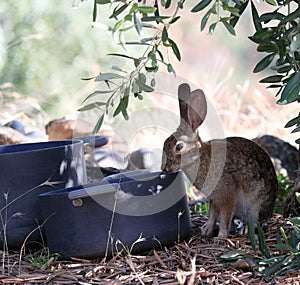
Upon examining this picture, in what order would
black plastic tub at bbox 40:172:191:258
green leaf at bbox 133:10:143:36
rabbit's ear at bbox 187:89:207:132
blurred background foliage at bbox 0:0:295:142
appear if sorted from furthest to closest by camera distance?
1. blurred background foliage at bbox 0:0:295:142
2. rabbit's ear at bbox 187:89:207:132
3. black plastic tub at bbox 40:172:191:258
4. green leaf at bbox 133:10:143:36

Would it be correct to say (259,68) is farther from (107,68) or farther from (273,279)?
(107,68)

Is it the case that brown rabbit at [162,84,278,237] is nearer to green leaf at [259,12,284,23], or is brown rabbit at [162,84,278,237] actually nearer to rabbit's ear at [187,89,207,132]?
rabbit's ear at [187,89,207,132]

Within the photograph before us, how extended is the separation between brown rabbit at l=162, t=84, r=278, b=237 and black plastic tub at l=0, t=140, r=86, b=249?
2.03 ft

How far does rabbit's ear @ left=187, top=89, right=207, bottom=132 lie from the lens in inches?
150

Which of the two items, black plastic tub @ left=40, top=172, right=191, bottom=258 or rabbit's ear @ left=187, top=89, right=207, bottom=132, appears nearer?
black plastic tub @ left=40, top=172, right=191, bottom=258

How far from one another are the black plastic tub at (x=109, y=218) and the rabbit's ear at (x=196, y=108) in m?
0.53

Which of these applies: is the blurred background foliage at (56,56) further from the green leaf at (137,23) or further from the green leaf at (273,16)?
the green leaf at (137,23)

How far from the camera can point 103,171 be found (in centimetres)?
492

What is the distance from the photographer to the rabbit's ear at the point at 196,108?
380cm

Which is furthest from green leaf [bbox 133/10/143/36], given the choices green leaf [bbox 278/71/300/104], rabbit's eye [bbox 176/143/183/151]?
rabbit's eye [bbox 176/143/183/151]

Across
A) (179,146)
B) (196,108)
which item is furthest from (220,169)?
(196,108)

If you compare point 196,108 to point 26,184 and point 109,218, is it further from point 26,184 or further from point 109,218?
point 26,184

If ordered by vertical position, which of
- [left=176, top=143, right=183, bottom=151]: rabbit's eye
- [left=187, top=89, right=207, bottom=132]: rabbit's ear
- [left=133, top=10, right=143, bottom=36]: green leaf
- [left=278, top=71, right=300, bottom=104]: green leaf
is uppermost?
[left=133, top=10, right=143, bottom=36]: green leaf

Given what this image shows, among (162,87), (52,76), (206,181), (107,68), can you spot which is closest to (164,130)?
(162,87)
